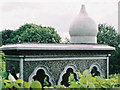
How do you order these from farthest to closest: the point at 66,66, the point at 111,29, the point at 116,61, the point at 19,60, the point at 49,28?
the point at 49,28
the point at 111,29
the point at 116,61
the point at 66,66
the point at 19,60

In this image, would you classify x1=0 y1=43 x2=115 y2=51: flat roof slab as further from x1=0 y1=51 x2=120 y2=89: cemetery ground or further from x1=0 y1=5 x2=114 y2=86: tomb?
x1=0 y1=51 x2=120 y2=89: cemetery ground

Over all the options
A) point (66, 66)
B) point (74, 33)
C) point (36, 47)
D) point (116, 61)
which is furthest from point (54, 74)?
point (116, 61)

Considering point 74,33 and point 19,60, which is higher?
point 74,33

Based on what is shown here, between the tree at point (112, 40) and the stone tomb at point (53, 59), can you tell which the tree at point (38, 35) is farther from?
the stone tomb at point (53, 59)

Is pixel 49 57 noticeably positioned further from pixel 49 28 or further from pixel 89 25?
pixel 49 28

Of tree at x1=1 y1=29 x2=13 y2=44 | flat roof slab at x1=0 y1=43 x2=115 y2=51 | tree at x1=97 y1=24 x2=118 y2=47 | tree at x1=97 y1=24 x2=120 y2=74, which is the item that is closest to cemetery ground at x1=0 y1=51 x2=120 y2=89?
flat roof slab at x1=0 y1=43 x2=115 y2=51

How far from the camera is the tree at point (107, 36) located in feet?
42.1

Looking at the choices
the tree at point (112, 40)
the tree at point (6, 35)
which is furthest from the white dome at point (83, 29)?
the tree at point (6, 35)

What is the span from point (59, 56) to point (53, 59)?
9.3 inches

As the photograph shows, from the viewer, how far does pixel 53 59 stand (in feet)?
20.3

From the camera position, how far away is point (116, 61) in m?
12.2

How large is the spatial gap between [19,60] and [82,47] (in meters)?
2.12

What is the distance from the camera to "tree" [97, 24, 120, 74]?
12100 millimetres

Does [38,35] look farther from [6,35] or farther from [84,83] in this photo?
[84,83]
